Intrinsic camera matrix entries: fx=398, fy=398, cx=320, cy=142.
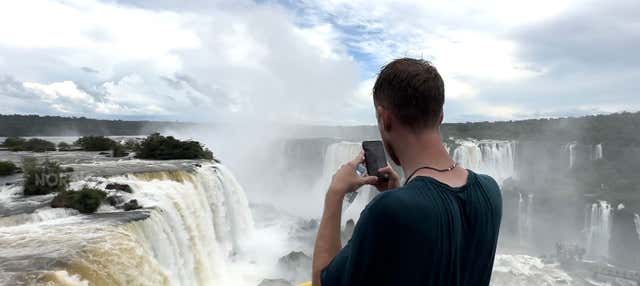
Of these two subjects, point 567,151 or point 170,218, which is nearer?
point 170,218

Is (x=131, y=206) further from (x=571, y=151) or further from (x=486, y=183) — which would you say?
(x=571, y=151)

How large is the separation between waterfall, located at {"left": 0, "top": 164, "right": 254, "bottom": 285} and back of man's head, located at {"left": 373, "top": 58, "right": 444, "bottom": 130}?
6.50 metres

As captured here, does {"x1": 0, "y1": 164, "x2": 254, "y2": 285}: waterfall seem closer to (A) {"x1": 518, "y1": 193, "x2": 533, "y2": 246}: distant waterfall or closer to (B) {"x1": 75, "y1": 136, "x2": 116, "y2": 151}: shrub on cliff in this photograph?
(B) {"x1": 75, "y1": 136, "x2": 116, "y2": 151}: shrub on cliff

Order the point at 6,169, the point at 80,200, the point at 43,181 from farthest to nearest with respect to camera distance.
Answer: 1. the point at 6,169
2. the point at 43,181
3. the point at 80,200

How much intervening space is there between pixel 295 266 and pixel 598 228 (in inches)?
876

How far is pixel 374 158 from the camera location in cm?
137

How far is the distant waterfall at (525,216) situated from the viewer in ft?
95.1

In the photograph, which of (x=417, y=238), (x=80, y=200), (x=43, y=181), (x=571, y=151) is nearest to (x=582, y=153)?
(x=571, y=151)

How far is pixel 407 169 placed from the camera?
1185 mm

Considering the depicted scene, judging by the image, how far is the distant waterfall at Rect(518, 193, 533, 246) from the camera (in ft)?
95.1

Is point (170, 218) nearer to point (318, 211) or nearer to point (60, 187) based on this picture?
point (60, 187)

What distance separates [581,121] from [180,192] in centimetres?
5162

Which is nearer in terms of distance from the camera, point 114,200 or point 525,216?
point 114,200

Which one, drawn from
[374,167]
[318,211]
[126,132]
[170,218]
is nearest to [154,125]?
[126,132]
